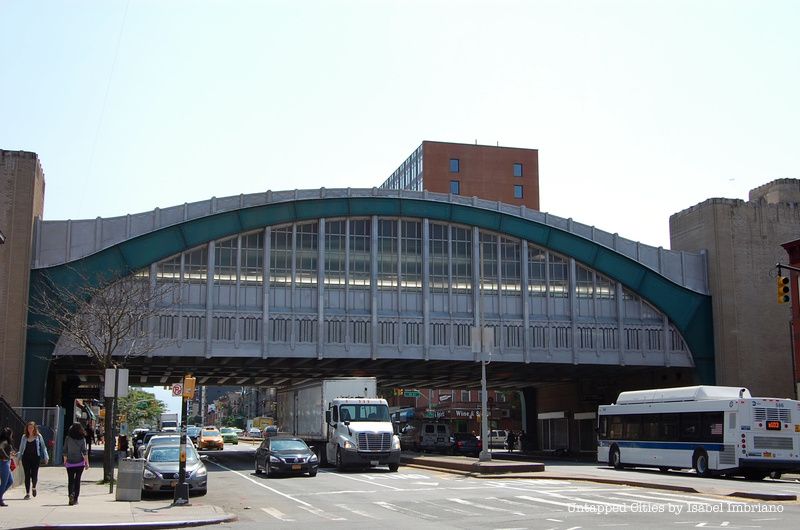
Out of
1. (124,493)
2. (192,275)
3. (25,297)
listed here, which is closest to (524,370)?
(192,275)

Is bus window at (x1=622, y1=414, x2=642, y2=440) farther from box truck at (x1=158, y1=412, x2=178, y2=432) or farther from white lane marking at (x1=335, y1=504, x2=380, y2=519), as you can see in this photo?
box truck at (x1=158, y1=412, x2=178, y2=432)

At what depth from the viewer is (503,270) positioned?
50.9 metres

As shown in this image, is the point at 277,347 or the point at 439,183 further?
the point at 439,183

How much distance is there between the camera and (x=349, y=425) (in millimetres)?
36562

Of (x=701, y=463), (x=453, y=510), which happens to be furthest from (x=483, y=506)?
(x=701, y=463)

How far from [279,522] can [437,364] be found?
3521 centimetres

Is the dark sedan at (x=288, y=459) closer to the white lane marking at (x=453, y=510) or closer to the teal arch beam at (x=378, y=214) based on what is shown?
the white lane marking at (x=453, y=510)

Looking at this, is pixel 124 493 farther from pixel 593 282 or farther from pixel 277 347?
pixel 593 282

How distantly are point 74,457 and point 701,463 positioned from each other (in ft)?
76.1

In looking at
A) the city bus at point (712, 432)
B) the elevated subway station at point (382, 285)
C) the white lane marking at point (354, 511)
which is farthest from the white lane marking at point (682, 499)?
the elevated subway station at point (382, 285)

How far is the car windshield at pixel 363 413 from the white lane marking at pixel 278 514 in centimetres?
1569

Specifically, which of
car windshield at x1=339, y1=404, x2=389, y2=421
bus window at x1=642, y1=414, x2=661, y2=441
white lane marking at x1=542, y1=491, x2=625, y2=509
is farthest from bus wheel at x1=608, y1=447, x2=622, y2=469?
white lane marking at x1=542, y1=491, x2=625, y2=509

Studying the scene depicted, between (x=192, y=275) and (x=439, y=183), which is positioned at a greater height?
(x=439, y=183)

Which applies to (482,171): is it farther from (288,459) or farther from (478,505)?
(478,505)
